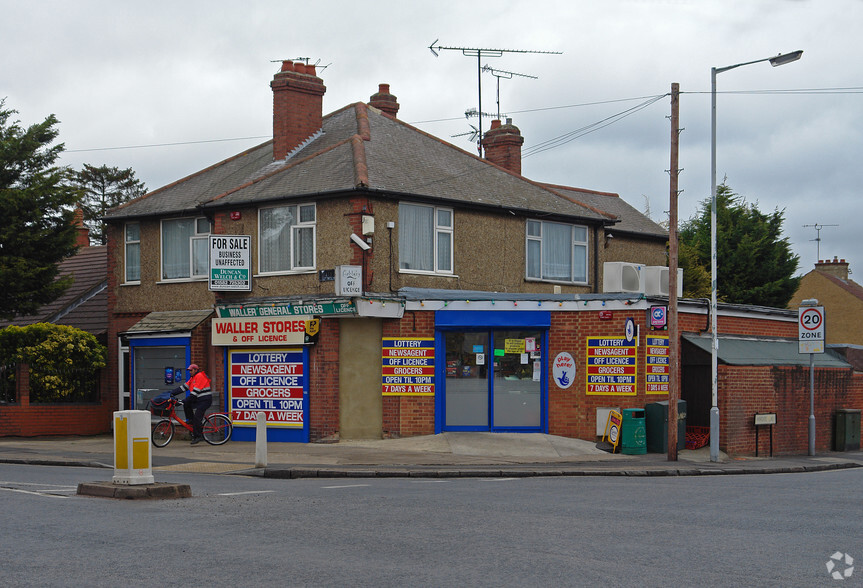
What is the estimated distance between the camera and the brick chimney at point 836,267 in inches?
2124

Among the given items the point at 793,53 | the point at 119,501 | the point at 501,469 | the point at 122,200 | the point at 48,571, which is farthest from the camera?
the point at 122,200

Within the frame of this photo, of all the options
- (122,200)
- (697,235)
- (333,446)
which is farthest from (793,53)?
(122,200)

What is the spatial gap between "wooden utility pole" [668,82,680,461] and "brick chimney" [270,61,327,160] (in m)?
10.0

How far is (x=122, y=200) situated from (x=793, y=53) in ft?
181

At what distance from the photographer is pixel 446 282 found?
23266 mm

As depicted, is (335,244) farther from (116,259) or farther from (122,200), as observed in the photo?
(122,200)

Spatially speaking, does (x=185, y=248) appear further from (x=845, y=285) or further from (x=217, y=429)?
(x=845, y=285)

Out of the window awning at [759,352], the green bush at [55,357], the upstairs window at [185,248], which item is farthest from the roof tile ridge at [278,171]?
the window awning at [759,352]

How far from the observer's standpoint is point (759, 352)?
952 inches

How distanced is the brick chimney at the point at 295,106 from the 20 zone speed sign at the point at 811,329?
13908mm

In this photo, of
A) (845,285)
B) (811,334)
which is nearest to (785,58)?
(811,334)

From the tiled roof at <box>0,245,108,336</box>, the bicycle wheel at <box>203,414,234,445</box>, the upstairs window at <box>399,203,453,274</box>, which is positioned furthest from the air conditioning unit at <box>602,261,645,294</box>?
the tiled roof at <box>0,245,108,336</box>

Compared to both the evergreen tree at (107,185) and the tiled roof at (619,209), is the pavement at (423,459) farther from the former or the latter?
the evergreen tree at (107,185)

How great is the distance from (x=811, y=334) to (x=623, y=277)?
482 cm
